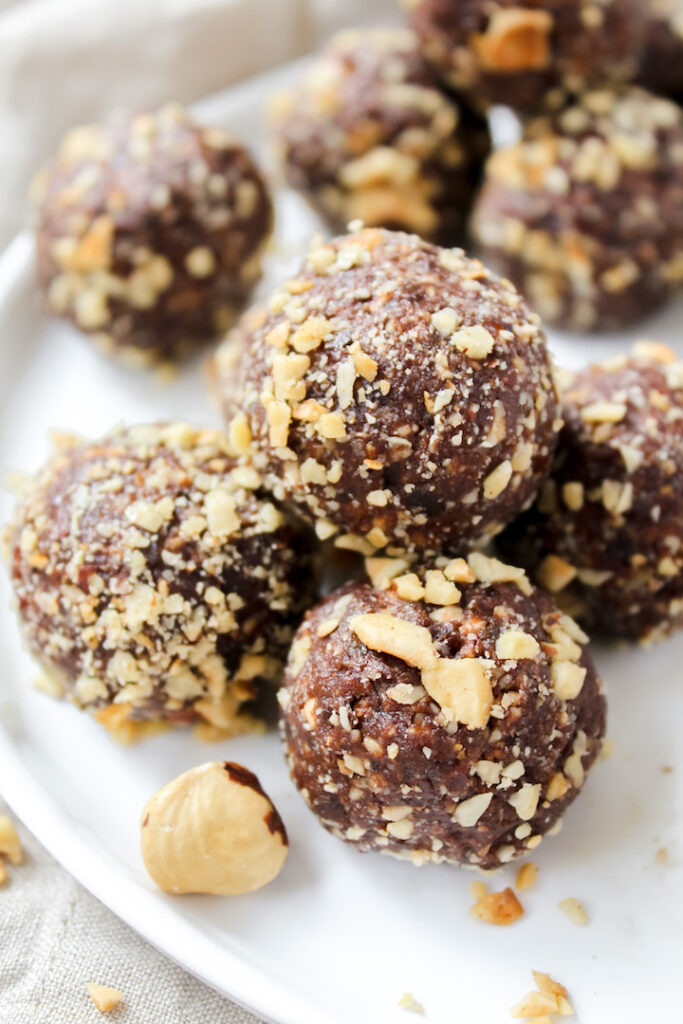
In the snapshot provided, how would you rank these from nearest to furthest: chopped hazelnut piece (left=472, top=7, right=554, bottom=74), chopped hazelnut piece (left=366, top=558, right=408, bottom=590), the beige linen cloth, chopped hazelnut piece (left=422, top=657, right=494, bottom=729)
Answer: chopped hazelnut piece (left=422, top=657, right=494, bottom=729) < chopped hazelnut piece (left=366, top=558, right=408, bottom=590) < chopped hazelnut piece (left=472, top=7, right=554, bottom=74) < the beige linen cloth

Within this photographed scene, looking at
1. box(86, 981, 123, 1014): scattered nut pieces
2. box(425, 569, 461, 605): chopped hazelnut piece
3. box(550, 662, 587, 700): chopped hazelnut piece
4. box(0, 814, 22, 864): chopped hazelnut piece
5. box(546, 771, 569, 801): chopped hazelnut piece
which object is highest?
box(425, 569, 461, 605): chopped hazelnut piece

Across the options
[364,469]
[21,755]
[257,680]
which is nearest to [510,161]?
[364,469]

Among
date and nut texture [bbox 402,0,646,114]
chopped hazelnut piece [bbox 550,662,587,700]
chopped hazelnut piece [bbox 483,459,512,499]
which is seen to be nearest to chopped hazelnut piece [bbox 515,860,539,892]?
chopped hazelnut piece [bbox 550,662,587,700]

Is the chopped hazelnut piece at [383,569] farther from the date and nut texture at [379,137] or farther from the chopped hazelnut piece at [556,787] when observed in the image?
the date and nut texture at [379,137]

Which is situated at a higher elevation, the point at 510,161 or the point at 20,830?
the point at 510,161

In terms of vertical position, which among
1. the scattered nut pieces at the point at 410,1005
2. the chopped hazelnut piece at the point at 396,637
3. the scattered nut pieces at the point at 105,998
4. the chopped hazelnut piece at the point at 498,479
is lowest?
the scattered nut pieces at the point at 410,1005

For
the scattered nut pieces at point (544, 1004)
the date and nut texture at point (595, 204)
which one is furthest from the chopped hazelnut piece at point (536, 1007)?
the date and nut texture at point (595, 204)

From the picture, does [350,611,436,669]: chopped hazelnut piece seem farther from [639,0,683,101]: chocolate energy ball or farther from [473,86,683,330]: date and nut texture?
[639,0,683,101]: chocolate energy ball

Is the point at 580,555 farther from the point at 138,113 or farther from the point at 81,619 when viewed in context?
the point at 138,113
